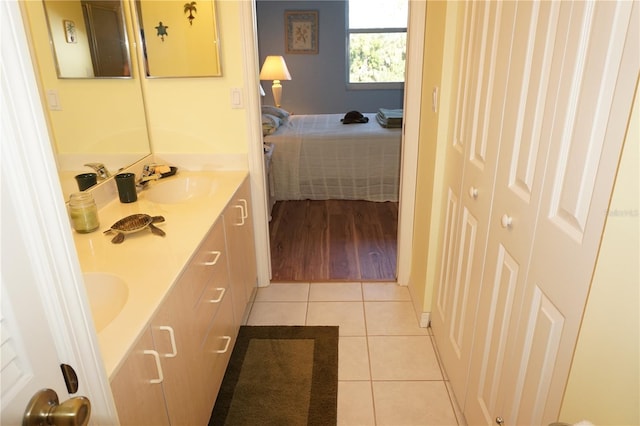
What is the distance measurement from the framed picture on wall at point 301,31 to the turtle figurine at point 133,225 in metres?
5.49

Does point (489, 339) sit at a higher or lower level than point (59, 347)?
lower

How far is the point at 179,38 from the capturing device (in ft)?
7.42

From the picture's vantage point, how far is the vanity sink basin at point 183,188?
7.16 feet

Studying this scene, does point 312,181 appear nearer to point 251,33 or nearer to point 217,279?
point 251,33

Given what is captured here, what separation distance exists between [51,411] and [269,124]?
4.12 metres

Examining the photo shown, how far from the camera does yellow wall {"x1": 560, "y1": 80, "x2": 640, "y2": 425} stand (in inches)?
27.6

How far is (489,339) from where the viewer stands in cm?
139

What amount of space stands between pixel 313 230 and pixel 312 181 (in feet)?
2.74

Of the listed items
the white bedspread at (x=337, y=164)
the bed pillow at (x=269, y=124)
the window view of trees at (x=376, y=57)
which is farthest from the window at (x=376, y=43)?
the white bedspread at (x=337, y=164)

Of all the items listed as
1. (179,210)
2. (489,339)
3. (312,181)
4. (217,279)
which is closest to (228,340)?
(217,279)

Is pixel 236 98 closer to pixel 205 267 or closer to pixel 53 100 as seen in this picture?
pixel 53 100

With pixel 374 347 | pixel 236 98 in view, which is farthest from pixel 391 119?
pixel 374 347

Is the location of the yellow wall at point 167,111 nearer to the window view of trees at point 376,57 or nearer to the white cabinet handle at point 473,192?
the white cabinet handle at point 473,192

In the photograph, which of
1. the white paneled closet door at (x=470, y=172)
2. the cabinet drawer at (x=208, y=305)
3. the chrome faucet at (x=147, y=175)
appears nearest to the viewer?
the white paneled closet door at (x=470, y=172)
